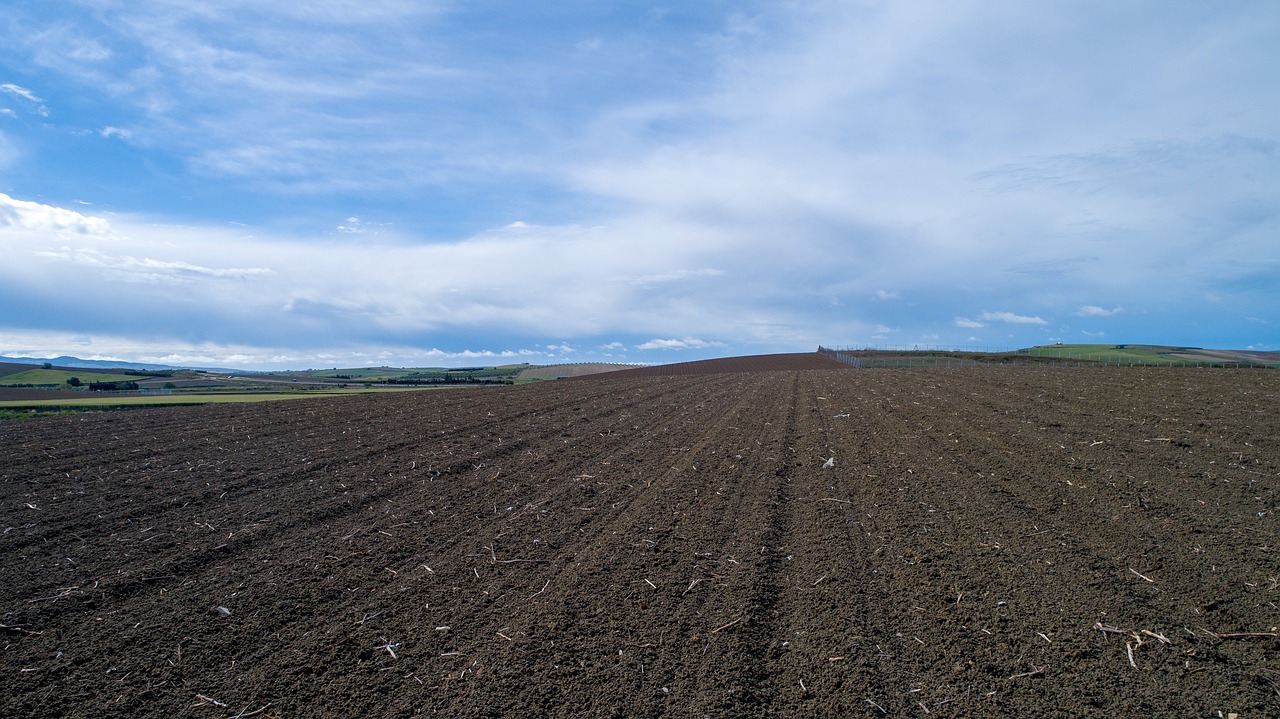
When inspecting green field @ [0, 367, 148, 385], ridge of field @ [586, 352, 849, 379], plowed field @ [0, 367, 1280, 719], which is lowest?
plowed field @ [0, 367, 1280, 719]

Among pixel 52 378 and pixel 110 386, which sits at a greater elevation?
pixel 52 378

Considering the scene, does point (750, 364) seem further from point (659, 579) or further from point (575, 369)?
point (659, 579)

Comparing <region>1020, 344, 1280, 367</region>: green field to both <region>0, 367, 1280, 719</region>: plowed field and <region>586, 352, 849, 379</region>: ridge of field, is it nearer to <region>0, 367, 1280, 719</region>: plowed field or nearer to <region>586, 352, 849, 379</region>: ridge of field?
<region>586, 352, 849, 379</region>: ridge of field

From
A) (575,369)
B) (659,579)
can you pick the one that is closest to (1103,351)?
(575,369)

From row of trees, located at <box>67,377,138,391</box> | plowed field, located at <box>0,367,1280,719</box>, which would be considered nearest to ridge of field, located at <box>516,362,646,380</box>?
row of trees, located at <box>67,377,138,391</box>

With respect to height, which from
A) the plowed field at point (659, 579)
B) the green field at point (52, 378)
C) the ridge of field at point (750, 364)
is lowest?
the plowed field at point (659, 579)

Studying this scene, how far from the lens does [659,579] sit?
6039 mm

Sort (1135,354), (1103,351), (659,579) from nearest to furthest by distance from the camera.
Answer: (659,579), (1135,354), (1103,351)

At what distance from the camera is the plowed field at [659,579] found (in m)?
4.32

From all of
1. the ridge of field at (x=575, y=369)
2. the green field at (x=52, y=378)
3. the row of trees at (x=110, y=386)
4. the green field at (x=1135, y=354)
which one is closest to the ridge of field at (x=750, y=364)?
the ridge of field at (x=575, y=369)

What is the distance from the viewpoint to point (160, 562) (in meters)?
6.63

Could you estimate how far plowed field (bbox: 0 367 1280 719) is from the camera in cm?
432

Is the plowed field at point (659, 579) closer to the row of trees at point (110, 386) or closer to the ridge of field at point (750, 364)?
the ridge of field at point (750, 364)

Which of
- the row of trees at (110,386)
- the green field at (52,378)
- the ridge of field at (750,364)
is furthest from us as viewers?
the green field at (52,378)
